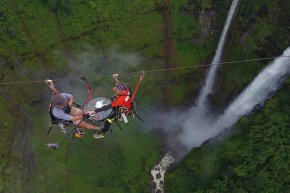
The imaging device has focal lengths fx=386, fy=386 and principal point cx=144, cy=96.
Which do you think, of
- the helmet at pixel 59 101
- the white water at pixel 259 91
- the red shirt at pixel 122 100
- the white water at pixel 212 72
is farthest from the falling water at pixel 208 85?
the helmet at pixel 59 101

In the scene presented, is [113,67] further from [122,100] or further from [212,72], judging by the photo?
[122,100]

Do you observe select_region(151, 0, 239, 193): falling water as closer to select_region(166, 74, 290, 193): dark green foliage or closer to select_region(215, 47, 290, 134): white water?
select_region(215, 47, 290, 134): white water

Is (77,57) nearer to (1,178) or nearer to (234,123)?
(1,178)

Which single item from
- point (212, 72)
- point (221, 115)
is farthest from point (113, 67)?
point (221, 115)

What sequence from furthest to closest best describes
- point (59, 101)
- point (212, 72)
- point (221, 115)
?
point (212, 72) → point (221, 115) → point (59, 101)

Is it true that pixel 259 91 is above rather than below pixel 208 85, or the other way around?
below

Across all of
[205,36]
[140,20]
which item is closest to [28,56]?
[140,20]

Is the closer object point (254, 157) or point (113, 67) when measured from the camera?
point (254, 157)

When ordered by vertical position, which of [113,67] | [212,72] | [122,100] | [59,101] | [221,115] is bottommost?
[59,101]

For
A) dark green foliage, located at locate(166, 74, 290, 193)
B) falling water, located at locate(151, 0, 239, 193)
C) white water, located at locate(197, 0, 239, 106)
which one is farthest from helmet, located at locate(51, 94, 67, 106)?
white water, located at locate(197, 0, 239, 106)
